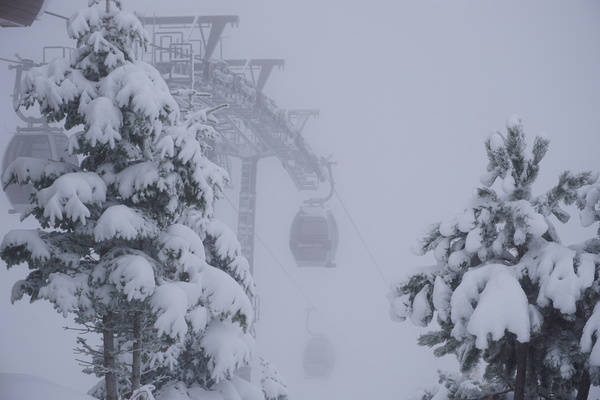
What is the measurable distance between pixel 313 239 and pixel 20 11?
94.0 ft

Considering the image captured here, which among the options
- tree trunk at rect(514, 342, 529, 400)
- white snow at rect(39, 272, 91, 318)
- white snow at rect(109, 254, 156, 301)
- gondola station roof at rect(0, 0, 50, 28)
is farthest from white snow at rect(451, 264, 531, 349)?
gondola station roof at rect(0, 0, 50, 28)

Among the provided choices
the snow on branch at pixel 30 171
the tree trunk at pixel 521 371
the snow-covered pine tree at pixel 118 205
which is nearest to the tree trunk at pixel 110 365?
the snow-covered pine tree at pixel 118 205

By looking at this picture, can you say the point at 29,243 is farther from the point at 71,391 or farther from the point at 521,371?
the point at 521,371

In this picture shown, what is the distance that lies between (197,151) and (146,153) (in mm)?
675

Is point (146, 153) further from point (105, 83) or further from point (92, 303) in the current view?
point (92, 303)

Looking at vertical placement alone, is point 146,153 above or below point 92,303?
above

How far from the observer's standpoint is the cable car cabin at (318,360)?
67.8 m

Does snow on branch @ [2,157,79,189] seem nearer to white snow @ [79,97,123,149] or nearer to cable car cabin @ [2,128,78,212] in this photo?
white snow @ [79,97,123,149]

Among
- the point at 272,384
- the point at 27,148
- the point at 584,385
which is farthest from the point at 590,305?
the point at 27,148

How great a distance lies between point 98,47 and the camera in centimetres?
854

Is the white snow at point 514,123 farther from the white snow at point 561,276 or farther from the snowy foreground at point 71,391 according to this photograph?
the snowy foreground at point 71,391

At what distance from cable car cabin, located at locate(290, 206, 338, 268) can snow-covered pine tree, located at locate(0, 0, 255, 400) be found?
29.7 meters

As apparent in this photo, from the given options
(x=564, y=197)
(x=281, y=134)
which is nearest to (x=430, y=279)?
(x=564, y=197)

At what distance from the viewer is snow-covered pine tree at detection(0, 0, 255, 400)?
8094mm
